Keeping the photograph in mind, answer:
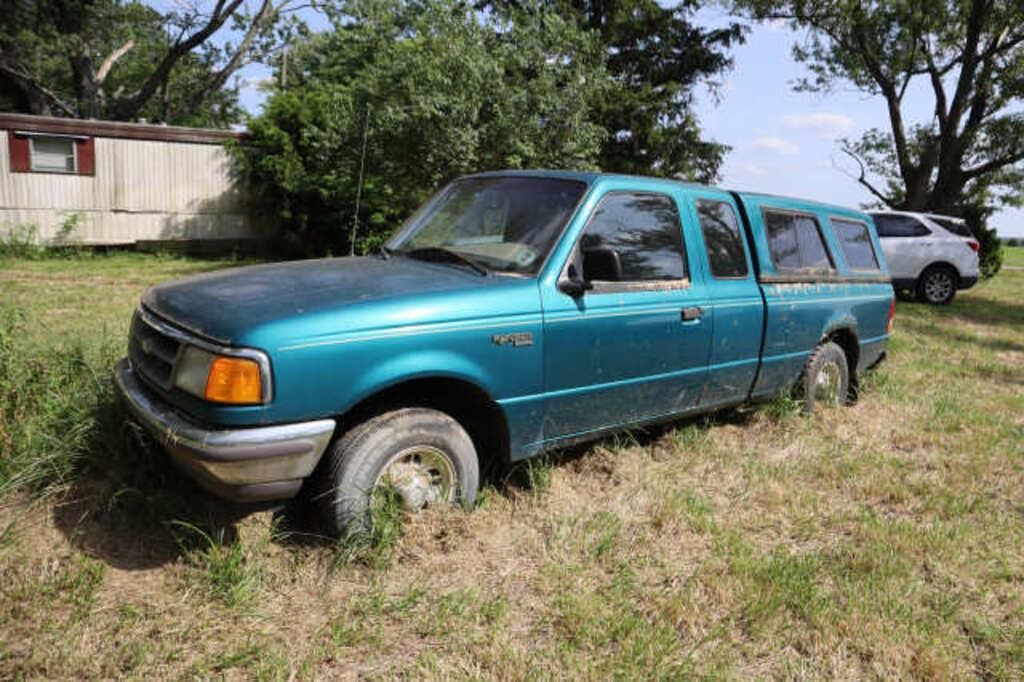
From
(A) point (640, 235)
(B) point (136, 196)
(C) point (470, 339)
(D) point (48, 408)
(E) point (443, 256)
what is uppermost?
(A) point (640, 235)

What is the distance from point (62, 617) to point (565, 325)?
7.73 ft

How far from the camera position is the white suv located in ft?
45.6

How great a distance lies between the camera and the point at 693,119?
19672mm

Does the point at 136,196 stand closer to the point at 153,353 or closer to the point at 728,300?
the point at 153,353

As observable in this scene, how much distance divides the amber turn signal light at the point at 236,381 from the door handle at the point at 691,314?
2398 millimetres

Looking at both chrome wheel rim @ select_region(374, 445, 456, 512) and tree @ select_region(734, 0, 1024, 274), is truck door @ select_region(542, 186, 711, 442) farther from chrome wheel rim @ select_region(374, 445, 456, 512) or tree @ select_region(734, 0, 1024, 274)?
tree @ select_region(734, 0, 1024, 274)

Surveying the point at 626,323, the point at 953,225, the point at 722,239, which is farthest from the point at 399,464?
the point at 953,225

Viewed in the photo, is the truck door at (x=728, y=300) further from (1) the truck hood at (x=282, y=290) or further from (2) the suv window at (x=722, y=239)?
(1) the truck hood at (x=282, y=290)

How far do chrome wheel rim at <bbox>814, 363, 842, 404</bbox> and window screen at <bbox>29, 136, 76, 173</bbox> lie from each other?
50.4 ft

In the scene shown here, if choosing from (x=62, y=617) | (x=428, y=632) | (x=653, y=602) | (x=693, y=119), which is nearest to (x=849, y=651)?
(x=653, y=602)

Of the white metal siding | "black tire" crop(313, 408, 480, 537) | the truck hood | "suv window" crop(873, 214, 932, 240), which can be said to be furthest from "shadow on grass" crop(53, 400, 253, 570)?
"suv window" crop(873, 214, 932, 240)

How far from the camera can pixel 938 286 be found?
1416 centimetres

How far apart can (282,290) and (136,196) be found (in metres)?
14.6

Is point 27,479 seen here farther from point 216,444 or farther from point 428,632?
point 428,632
